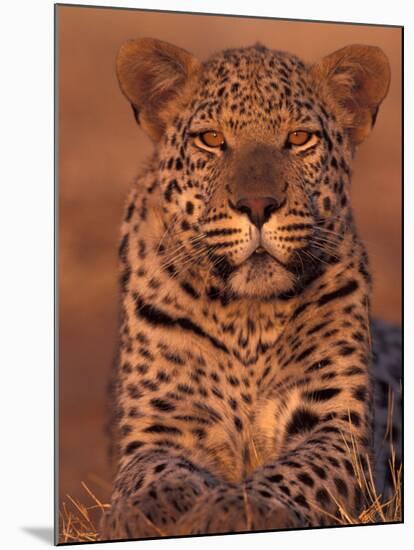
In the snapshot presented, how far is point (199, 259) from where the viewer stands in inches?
242

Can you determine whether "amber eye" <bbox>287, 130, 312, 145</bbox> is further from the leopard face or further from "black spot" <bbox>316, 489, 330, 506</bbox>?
"black spot" <bbox>316, 489, 330, 506</bbox>

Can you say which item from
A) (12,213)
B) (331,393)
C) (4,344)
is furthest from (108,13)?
(331,393)

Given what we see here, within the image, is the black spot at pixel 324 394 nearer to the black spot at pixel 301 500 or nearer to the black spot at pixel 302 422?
the black spot at pixel 302 422

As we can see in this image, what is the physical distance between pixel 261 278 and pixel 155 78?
101cm

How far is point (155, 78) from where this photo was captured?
6.27m

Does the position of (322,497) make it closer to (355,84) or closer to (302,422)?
(302,422)

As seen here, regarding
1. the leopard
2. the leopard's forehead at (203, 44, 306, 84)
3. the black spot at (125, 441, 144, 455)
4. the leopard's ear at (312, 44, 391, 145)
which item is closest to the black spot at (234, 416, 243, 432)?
the leopard

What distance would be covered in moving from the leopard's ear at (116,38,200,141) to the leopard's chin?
73 centimetres

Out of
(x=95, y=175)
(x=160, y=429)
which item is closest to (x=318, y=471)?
(x=160, y=429)

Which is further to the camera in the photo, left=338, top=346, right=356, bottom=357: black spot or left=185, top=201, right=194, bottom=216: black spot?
left=338, top=346, right=356, bottom=357: black spot

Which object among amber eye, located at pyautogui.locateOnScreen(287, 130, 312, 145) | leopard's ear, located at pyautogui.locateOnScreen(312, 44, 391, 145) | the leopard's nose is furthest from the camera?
leopard's ear, located at pyautogui.locateOnScreen(312, 44, 391, 145)

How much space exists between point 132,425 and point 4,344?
644 millimetres

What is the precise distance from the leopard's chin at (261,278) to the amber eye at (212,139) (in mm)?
549

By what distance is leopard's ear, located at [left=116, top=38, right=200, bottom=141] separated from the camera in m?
6.21
